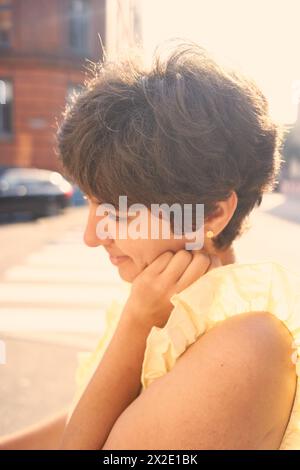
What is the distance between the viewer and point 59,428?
5.46 ft

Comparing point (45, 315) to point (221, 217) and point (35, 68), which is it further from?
point (35, 68)

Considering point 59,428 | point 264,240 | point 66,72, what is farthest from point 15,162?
point 59,428

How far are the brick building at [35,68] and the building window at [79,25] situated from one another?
4cm

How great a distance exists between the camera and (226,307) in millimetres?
1109

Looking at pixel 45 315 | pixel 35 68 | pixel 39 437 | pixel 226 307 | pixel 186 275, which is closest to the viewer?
pixel 226 307

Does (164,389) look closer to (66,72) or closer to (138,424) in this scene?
(138,424)

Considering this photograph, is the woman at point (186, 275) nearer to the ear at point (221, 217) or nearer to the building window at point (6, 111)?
the ear at point (221, 217)

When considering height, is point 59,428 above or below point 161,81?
below

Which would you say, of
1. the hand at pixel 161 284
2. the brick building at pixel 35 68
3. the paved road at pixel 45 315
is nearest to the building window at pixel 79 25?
the brick building at pixel 35 68

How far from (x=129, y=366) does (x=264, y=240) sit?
9585 mm

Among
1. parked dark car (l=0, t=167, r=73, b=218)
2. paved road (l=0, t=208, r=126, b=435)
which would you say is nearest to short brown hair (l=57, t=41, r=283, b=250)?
paved road (l=0, t=208, r=126, b=435)

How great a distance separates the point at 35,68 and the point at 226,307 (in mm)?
22458

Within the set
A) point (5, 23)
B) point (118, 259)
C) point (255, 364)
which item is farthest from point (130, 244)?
point (5, 23)

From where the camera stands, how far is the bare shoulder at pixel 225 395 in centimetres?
97
